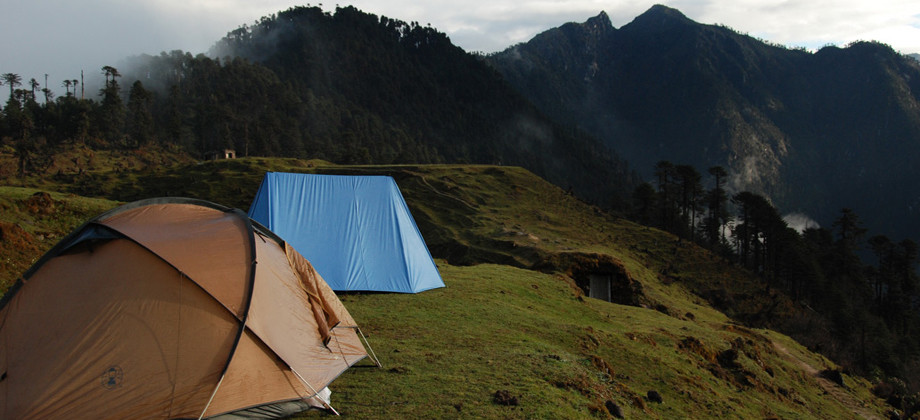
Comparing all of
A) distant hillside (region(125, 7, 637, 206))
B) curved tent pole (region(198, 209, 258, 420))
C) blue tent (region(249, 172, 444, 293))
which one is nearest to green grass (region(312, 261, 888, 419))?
blue tent (region(249, 172, 444, 293))

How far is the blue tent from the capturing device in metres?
15.6

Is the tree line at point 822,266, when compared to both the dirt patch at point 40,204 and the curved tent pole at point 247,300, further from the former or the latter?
the dirt patch at point 40,204

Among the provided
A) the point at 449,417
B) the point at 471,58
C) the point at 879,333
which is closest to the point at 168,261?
the point at 449,417

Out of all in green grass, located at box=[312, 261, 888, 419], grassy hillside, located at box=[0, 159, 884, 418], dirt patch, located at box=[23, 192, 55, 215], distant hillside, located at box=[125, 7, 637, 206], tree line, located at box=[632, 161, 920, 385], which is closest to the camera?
green grass, located at box=[312, 261, 888, 419]

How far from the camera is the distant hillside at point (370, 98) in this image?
104875mm

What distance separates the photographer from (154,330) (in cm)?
672

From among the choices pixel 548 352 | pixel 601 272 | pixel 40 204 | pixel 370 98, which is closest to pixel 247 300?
pixel 548 352

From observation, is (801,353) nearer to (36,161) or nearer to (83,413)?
(83,413)

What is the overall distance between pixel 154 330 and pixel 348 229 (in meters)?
9.53

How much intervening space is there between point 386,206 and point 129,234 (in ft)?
33.1

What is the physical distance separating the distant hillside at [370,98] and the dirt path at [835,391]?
244 ft

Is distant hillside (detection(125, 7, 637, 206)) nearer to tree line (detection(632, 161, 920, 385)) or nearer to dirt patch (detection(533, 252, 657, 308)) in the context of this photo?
tree line (detection(632, 161, 920, 385))

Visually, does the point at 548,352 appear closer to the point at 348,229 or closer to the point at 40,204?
the point at 348,229

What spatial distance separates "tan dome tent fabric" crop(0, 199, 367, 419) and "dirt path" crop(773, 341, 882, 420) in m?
15.8
